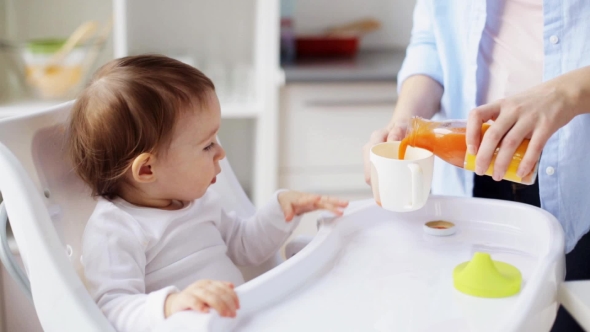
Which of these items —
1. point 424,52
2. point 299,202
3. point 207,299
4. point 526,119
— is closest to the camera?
point 207,299

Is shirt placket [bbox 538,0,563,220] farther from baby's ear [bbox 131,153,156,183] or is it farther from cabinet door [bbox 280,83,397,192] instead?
cabinet door [bbox 280,83,397,192]

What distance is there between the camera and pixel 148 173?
3.27 feet

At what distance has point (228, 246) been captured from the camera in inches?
45.3

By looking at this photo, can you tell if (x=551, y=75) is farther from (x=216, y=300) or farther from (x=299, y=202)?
(x=216, y=300)

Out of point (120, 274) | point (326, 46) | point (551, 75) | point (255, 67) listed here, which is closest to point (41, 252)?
point (120, 274)

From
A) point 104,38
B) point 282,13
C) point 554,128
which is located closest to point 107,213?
point 554,128

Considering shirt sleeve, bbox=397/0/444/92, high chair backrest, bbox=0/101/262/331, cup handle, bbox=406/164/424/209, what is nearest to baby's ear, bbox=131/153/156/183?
high chair backrest, bbox=0/101/262/331

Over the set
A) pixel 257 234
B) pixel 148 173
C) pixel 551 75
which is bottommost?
pixel 257 234

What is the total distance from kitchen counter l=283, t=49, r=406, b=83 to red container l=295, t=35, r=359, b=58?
47mm

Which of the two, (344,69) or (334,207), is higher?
(344,69)

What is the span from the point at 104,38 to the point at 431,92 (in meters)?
1.29

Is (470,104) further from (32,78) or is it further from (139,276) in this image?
(32,78)

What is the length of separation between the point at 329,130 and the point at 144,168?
1236 millimetres

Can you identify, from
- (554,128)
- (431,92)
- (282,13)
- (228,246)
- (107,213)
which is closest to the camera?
(554,128)
